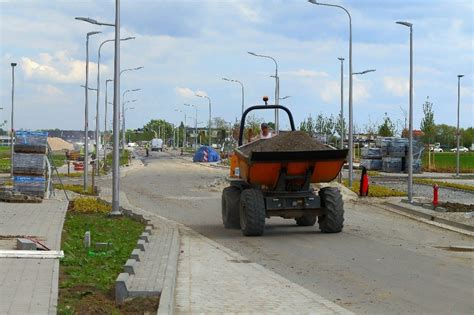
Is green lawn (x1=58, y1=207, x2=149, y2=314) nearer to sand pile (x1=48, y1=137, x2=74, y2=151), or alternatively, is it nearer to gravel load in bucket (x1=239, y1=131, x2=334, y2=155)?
gravel load in bucket (x1=239, y1=131, x2=334, y2=155)

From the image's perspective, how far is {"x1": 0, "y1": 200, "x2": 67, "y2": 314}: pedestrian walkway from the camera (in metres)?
8.38

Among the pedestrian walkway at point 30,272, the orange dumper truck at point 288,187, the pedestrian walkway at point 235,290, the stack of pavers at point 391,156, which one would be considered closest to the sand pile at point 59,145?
the stack of pavers at point 391,156

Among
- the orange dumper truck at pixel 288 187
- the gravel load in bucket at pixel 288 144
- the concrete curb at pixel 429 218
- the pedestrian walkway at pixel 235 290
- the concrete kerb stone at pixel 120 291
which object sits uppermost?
the gravel load in bucket at pixel 288 144

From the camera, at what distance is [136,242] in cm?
1511

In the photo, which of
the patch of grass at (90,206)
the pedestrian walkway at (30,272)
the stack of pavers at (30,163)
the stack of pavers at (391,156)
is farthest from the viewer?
the stack of pavers at (391,156)

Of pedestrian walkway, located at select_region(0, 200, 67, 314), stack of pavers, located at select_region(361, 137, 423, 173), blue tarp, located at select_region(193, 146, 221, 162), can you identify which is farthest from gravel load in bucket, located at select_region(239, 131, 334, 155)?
blue tarp, located at select_region(193, 146, 221, 162)

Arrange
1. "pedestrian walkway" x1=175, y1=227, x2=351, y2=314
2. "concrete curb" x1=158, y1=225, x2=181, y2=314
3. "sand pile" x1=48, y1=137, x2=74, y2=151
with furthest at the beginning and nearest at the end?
1. "sand pile" x1=48, y1=137, x2=74, y2=151
2. "pedestrian walkway" x1=175, y1=227, x2=351, y2=314
3. "concrete curb" x1=158, y1=225, x2=181, y2=314

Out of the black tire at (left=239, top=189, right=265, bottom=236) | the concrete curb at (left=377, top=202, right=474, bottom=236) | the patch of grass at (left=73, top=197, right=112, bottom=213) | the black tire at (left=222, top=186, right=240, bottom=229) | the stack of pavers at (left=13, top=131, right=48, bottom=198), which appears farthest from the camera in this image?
the stack of pavers at (left=13, top=131, right=48, bottom=198)

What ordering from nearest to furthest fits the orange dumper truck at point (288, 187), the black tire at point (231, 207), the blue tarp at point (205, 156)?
the orange dumper truck at point (288, 187) → the black tire at point (231, 207) → the blue tarp at point (205, 156)

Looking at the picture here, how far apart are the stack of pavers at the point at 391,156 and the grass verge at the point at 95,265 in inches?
1683

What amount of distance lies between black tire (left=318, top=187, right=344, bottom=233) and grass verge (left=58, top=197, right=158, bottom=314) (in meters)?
4.44

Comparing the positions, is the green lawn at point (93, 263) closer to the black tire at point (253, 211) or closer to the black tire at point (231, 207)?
the black tire at point (231, 207)

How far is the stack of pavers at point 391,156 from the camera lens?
5972 cm

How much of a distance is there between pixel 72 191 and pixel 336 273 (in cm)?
2107
